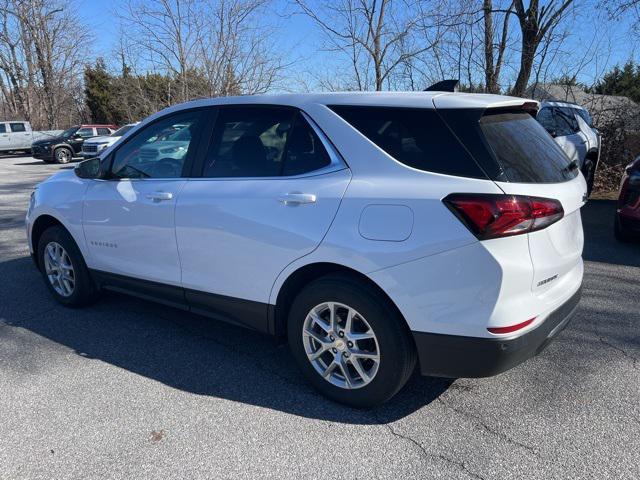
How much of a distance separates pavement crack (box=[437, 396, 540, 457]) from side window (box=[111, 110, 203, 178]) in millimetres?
2320

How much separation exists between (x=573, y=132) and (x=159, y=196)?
776cm

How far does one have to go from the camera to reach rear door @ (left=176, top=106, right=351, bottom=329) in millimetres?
2930

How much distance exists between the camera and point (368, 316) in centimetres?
276

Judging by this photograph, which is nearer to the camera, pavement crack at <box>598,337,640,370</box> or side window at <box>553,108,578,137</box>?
pavement crack at <box>598,337,640,370</box>

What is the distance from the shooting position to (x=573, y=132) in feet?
29.3

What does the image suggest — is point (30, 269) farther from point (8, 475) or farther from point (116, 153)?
point (8, 475)

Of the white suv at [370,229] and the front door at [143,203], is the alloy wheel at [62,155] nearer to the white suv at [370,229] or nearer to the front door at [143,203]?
the front door at [143,203]

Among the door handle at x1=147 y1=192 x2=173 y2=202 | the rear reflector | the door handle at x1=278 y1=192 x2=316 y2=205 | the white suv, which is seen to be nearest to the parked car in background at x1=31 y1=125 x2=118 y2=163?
the white suv

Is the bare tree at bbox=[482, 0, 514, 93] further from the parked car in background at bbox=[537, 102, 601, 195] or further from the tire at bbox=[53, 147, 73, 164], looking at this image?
the tire at bbox=[53, 147, 73, 164]

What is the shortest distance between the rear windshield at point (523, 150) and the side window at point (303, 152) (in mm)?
902

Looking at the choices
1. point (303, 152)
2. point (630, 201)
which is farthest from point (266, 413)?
point (630, 201)

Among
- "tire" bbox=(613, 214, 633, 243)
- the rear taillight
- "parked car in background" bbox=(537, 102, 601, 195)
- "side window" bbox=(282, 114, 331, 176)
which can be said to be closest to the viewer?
the rear taillight

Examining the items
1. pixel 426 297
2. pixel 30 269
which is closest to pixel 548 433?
pixel 426 297

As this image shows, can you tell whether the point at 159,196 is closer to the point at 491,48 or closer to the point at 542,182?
the point at 542,182
